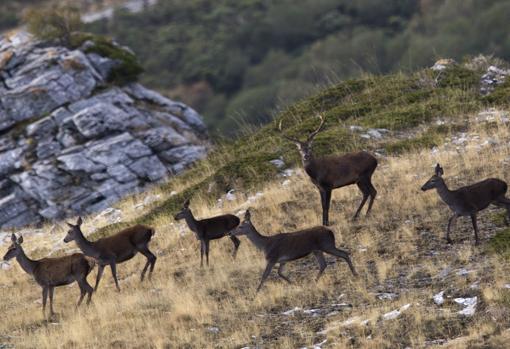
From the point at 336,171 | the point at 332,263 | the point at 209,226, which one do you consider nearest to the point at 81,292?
the point at 209,226

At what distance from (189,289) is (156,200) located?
8.76 m

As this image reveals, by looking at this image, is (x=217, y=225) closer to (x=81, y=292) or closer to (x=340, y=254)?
(x=81, y=292)

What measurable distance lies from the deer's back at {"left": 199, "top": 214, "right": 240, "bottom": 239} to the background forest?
178ft

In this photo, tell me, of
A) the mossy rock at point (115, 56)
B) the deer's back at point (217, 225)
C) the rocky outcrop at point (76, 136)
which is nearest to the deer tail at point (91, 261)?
the deer's back at point (217, 225)

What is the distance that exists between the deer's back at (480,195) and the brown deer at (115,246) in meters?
5.34

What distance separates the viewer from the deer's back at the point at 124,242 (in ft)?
58.3

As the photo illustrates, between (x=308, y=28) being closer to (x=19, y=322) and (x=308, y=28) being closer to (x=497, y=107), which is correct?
(x=497, y=107)

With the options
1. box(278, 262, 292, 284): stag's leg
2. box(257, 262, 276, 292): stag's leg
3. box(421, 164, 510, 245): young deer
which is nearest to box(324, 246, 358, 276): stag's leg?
box(278, 262, 292, 284): stag's leg

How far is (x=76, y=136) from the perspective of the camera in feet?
99.0

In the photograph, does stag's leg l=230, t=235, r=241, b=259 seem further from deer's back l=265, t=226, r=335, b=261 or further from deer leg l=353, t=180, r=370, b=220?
deer's back l=265, t=226, r=335, b=261

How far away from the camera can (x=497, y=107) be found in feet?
79.5

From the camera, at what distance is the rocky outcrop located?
95.8 feet

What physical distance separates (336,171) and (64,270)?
4972 mm

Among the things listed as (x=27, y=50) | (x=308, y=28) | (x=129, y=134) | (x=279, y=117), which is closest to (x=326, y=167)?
(x=279, y=117)
